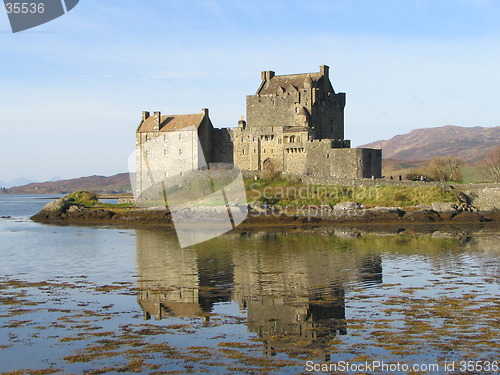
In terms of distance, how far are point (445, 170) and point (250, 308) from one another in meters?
46.9

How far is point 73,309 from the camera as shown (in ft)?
57.1

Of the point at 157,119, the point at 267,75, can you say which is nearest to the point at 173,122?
the point at 157,119

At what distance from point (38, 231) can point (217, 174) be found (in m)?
16.1

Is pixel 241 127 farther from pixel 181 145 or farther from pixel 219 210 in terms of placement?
pixel 219 210

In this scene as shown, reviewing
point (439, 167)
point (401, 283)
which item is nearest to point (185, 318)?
point (401, 283)

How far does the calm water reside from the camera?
12.7 meters

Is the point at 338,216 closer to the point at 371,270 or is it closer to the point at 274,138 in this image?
the point at 274,138

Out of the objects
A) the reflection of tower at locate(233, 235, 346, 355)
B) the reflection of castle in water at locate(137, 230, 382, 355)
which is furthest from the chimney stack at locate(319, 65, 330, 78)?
the reflection of tower at locate(233, 235, 346, 355)

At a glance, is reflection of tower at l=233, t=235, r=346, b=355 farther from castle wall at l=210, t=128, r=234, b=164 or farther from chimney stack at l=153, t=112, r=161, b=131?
chimney stack at l=153, t=112, r=161, b=131

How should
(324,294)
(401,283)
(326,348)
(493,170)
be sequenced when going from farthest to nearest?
(493,170) → (401,283) → (324,294) → (326,348)

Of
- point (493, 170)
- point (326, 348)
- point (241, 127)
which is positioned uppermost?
point (241, 127)

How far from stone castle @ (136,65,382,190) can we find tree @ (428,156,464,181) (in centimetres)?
864

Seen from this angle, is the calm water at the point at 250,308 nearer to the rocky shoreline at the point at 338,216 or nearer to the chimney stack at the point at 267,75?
the rocky shoreline at the point at 338,216

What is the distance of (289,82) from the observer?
5712 cm
